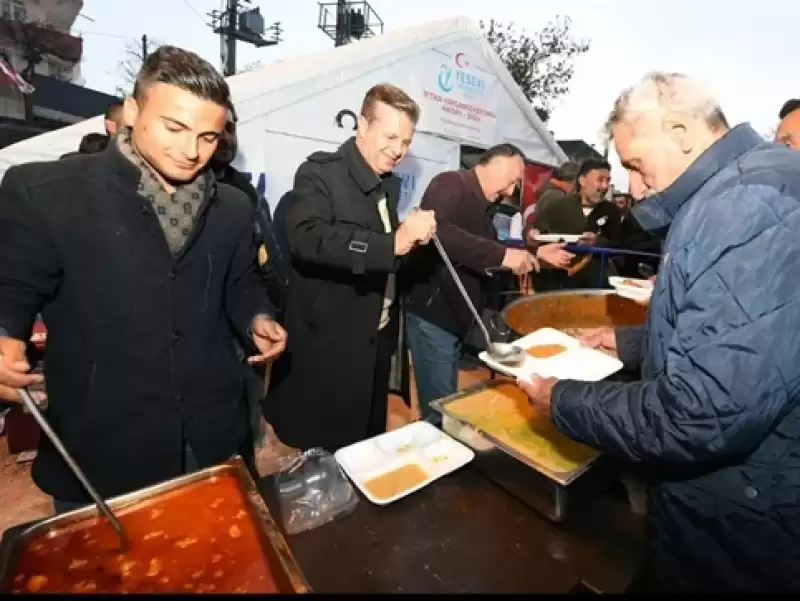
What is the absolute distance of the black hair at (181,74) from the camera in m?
1.23

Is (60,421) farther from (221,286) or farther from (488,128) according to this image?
(488,128)

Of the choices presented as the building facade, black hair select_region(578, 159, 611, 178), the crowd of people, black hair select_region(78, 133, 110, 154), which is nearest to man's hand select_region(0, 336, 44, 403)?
the crowd of people

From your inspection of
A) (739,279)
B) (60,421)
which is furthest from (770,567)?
(60,421)

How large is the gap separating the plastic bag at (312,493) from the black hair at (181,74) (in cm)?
102

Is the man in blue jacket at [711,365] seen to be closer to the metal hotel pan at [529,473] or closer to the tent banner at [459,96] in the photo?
the metal hotel pan at [529,473]

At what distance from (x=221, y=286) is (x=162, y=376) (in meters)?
0.32

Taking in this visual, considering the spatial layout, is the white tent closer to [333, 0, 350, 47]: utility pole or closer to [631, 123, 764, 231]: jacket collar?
[631, 123, 764, 231]: jacket collar

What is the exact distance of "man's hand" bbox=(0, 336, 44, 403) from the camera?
1031mm

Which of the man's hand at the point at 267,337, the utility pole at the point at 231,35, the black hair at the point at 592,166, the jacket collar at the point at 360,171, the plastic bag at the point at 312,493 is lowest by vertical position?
the plastic bag at the point at 312,493

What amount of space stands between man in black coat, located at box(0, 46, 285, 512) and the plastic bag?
0.39m

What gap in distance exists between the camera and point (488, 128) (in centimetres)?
564

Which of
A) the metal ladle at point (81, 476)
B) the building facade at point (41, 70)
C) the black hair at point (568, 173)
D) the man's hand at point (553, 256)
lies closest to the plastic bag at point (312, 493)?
the metal ladle at point (81, 476)

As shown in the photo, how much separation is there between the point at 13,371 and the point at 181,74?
0.84 metres

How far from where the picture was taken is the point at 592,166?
15.9 feet
